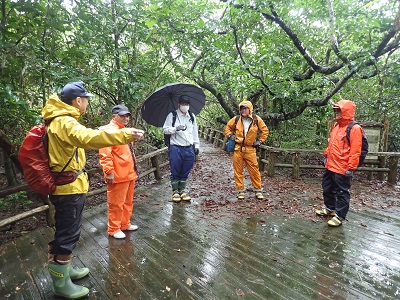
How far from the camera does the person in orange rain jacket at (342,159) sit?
3.90 metres

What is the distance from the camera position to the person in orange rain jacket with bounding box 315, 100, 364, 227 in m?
3.90

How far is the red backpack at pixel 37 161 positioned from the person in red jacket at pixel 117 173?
1131mm

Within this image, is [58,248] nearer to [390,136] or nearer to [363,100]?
[363,100]

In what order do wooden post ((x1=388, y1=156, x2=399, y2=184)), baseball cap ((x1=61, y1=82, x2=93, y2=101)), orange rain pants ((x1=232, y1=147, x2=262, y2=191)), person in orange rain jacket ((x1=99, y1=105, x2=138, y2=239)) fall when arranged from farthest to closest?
wooden post ((x1=388, y1=156, x2=399, y2=184))
orange rain pants ((x1=232, y1=147, x2=262, y2=191))
person in orange rain jacket ((x1=99, y1=105, x2=138, y2=239))
baseball cap ((x1=61, y1=82, x2=93, y2=101))

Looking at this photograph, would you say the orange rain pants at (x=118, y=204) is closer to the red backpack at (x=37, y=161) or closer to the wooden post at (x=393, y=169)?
the red backpack at (x=37, y=161)

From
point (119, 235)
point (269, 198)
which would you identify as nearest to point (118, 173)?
point (119, 235)

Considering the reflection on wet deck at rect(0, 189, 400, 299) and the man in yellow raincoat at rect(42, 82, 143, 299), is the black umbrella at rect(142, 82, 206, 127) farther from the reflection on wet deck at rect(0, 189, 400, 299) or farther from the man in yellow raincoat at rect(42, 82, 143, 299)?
the man in yellow raincoat at rect(42, 82, 143, 299)

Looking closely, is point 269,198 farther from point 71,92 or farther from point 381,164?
point 71,92

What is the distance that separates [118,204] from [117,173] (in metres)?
0.45

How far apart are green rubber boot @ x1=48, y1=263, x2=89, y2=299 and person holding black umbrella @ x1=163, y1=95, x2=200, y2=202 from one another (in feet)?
9.66

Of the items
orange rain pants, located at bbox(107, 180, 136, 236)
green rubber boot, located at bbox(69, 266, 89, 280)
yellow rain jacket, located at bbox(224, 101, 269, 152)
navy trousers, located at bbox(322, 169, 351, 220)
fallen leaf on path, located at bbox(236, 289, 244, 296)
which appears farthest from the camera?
yellow rain jacket, located at bbox(224, 101, 269, 152)

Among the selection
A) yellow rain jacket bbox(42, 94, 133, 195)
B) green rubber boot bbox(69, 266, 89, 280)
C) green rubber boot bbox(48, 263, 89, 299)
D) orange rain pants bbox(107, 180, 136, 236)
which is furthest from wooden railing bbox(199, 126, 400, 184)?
green rubber boot bbox(48, 263, 89, 299)

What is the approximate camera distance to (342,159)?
405cm

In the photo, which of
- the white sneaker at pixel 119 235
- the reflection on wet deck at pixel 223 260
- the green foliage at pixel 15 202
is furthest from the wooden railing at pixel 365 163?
the green foliage at pixel 15 202
